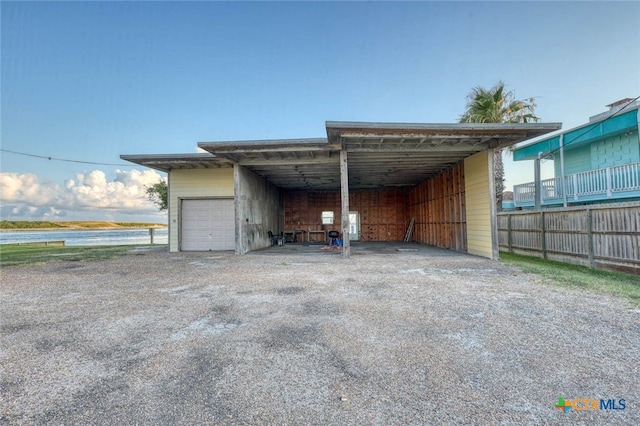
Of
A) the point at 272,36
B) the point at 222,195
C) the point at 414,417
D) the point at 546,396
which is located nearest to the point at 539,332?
the point at 546,396

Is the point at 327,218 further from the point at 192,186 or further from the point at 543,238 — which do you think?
the point at 543,238

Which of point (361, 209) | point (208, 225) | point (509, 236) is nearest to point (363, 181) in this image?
point (361, 209)

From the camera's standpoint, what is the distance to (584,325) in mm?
2979

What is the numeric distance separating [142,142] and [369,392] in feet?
67.9

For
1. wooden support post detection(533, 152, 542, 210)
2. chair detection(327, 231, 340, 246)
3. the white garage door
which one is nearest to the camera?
the white garage door

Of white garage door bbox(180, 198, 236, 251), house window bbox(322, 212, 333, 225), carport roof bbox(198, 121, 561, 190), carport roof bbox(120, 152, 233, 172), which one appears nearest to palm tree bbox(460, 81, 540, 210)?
carport roof bbox(198, 121, 561, 190)

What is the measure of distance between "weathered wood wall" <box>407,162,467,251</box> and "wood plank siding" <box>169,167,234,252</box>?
904cm

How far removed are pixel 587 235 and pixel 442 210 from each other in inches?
228

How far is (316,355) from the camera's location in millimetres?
2381

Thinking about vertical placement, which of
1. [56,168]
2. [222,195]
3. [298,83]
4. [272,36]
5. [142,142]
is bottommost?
[222,195]

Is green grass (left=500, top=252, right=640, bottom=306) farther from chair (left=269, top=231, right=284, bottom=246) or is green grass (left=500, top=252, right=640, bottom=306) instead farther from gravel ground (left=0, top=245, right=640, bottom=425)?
chair (left=269, top=231, right=284, bottom=246)

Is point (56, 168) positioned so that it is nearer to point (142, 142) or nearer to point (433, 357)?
point (142, 142)

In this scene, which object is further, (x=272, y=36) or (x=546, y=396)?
(x=272, y=36)

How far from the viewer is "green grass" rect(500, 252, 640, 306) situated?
433 cm
